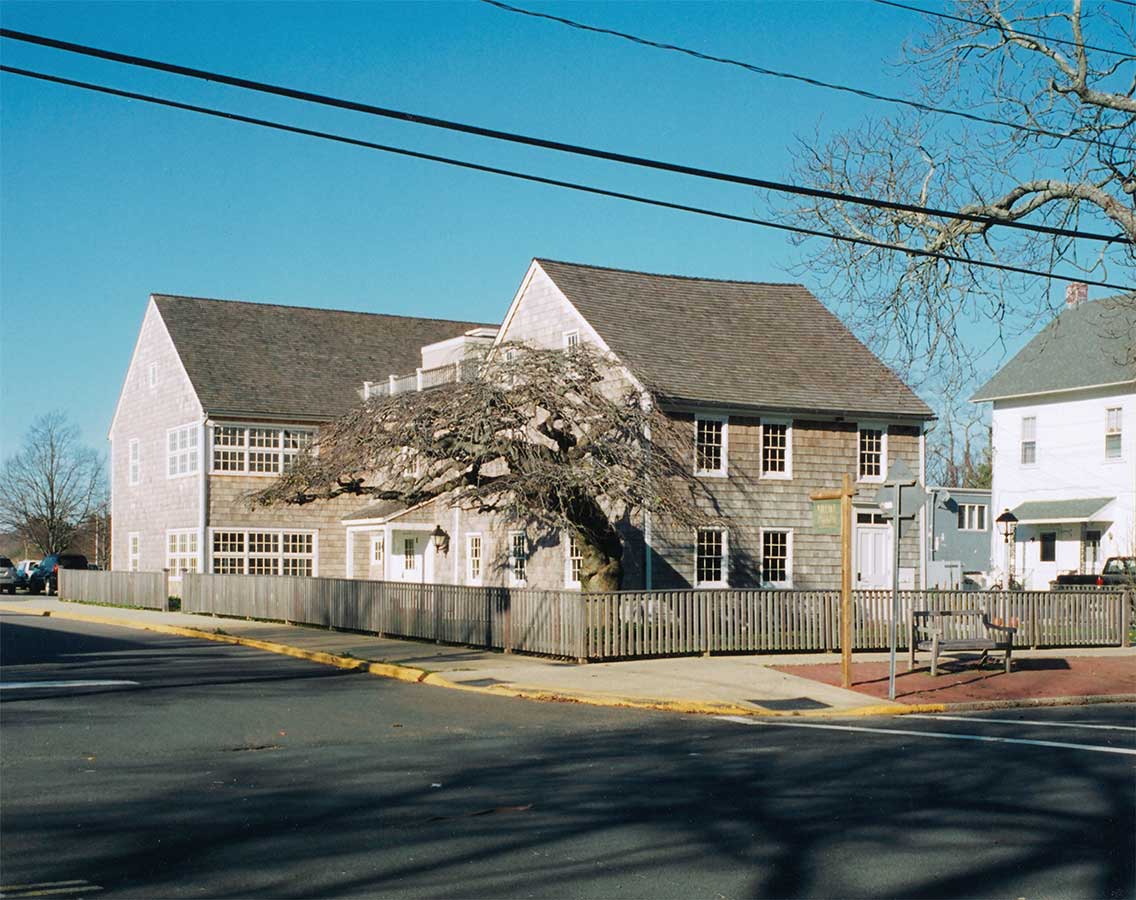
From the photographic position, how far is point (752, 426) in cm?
3152

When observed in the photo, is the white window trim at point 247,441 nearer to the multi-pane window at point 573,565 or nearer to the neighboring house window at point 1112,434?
the multi-pane window at point 573,565

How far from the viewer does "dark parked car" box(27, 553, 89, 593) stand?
59.8 metres

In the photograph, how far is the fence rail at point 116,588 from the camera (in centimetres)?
3931

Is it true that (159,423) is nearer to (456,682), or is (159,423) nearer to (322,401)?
(322,401)

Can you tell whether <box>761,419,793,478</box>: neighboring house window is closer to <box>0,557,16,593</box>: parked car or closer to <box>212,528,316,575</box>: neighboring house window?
<box>212,528,316,575</box>: neighboring house window

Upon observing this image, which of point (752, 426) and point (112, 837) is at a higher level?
point (752, 426)

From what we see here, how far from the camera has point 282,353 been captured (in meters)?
46.1

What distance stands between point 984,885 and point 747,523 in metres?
23.6

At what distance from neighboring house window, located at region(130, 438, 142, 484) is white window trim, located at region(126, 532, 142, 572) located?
1.96 m

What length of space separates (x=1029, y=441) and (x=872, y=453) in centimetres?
1830

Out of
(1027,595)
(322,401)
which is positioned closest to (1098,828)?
(1027,595)

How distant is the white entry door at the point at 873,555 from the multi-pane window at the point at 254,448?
18.1 meters

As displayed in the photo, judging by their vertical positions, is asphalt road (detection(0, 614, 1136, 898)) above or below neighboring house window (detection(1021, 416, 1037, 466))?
below

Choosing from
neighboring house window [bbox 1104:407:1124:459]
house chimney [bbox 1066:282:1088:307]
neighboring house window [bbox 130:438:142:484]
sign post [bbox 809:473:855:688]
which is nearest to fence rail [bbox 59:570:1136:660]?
sign post [bbox 809:473:855:688]
